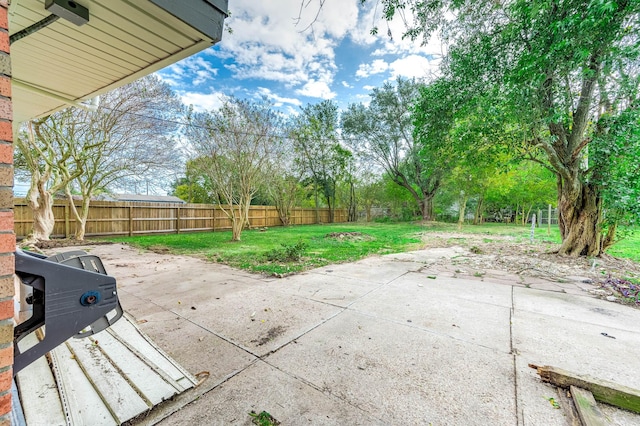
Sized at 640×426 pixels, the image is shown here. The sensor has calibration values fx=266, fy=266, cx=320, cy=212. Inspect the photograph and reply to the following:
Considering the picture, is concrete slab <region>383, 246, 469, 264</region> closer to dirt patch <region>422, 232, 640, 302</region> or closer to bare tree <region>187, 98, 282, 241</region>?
dirt patch <region>422, 232, 640, 302</region>

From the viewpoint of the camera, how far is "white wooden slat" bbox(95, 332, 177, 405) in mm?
1454

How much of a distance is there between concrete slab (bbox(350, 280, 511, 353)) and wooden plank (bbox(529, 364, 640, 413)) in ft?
1.32

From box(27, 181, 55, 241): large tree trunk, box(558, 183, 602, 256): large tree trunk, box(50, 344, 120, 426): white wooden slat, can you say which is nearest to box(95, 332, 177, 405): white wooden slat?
box(50, 344, 120, 426): white wooden slat

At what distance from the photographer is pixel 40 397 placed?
135 centimetres

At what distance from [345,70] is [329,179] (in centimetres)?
1052

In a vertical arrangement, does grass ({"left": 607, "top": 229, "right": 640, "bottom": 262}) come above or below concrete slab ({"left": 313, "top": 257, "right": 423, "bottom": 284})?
above

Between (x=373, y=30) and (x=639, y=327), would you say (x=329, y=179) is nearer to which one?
(x=373, y=30)

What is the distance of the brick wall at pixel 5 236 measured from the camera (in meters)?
0.80

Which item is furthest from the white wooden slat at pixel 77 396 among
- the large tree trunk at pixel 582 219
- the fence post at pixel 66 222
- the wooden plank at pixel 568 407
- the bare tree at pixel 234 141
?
the fence post at pixel 66 222

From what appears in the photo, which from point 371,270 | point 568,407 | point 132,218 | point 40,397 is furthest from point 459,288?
point 132,218

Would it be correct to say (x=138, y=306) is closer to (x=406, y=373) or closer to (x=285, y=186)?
(x=406, y=373)

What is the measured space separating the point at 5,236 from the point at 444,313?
9.92 feet

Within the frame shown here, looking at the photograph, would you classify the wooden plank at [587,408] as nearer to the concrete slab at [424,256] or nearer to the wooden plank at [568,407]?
the wooden plank at [568,407]

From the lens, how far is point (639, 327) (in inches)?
94.4
